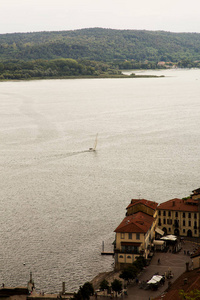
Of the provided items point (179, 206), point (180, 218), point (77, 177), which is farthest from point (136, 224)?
point (77, 177)

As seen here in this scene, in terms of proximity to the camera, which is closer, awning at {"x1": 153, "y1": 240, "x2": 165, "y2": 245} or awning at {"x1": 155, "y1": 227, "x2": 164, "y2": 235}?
awning at {"x1": 153, "y1": 240, "x2": 165, "y2": 245}

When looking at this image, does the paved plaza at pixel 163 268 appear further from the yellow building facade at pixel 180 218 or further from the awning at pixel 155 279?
the yellow building facade at pixel 180 218

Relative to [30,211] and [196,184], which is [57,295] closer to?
[30,211]

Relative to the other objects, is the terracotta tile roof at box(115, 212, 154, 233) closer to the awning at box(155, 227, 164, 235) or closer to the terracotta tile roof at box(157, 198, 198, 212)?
the awning at box(155, 227, 164, 235)

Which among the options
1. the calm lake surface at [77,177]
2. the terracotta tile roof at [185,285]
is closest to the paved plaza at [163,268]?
the terracotta tile roof at [185,285]

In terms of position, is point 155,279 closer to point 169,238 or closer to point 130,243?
point 130,243

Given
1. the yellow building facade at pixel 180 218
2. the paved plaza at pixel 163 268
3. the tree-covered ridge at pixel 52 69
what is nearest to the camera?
the paved plaza at pixel 163 268

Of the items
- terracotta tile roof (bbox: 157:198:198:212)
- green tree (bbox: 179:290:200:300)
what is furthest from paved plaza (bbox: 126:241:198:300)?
green tree (bbox: 179:290:200:300)
